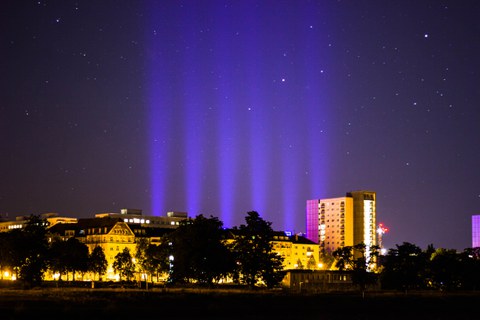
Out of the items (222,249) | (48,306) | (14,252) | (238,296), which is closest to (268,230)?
(222,249)

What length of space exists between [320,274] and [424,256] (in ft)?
105

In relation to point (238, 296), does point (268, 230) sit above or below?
above

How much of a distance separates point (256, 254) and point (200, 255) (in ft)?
34.0

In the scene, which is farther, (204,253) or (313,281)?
(313,281)

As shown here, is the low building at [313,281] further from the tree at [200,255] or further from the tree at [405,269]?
the tree at [200,255]

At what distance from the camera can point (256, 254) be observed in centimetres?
13875

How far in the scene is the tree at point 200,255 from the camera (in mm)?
137625

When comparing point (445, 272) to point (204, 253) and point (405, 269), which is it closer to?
point (405, 269)

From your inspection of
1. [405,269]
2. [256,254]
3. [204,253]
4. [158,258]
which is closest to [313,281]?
[405,269]

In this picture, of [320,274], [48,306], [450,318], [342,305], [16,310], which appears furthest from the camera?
[320,274]

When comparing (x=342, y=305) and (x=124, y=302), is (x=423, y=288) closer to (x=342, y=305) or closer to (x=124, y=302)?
(x=342, y=305)

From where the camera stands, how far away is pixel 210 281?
14000 centimetres

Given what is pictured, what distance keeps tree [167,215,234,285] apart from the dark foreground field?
106ft

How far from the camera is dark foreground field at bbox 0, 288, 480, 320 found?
72.6m
